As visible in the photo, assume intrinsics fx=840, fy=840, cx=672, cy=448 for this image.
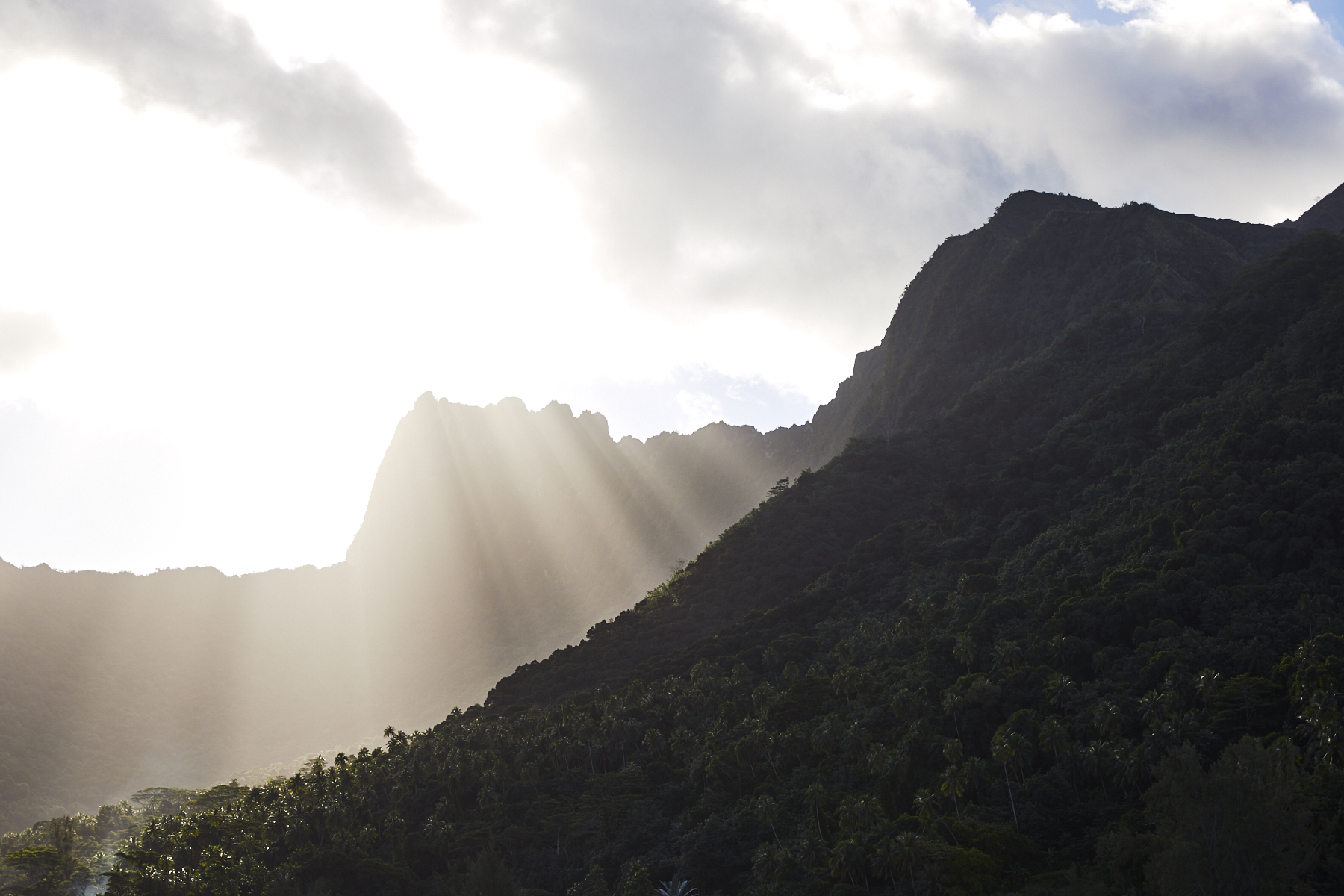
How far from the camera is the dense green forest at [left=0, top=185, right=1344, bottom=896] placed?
6506 cm

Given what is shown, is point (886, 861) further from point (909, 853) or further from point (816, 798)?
point (816, 798)

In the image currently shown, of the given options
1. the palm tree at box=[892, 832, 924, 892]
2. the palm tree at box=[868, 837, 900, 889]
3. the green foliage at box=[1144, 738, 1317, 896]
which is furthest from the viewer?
the palm tree at box=[868, 837, 900, 889]

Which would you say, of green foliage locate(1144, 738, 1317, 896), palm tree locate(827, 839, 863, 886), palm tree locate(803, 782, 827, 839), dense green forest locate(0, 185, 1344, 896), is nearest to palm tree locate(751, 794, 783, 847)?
dense green forest locate(0, 185, 1344, 896)

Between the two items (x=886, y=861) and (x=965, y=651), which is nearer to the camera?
(x=886, y=861)

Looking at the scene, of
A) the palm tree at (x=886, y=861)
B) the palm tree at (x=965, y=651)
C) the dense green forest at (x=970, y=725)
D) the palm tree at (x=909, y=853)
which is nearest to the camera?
the dense green forest at (x=970, y=725)

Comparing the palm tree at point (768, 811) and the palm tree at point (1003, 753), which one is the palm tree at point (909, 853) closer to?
the palm tree at point (1003, 753)

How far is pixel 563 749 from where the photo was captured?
362 feet

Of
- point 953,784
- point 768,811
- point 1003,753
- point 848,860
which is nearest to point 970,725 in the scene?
point 1003,753

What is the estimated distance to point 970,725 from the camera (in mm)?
87750

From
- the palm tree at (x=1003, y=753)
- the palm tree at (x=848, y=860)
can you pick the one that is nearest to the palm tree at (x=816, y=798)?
the palm tree at (x=848, y=860)

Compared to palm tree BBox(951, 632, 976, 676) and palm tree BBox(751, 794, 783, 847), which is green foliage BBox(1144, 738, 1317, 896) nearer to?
palm tree BBox(751, 794, 783, 847)

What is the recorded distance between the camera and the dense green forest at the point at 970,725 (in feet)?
213

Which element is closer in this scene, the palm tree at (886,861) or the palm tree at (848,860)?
the palm tree at (886,861)

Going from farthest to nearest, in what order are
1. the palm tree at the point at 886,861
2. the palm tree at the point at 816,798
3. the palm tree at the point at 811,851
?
1. the palm tree at the point at 816,798
2. the palm tree at the point at 811,851
3. the palm tree at the point at 886,861
